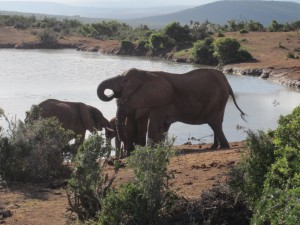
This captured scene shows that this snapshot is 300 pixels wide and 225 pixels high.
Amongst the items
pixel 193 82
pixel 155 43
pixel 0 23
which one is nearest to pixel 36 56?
pixel 155 43

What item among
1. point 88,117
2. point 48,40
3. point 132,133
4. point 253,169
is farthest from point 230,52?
point 253,169

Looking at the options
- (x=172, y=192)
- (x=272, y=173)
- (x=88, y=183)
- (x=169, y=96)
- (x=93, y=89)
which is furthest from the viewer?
(x=93, y=89)

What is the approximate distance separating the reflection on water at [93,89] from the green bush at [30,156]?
6453 mm

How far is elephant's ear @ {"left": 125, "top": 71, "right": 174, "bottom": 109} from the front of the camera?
11.5 metres

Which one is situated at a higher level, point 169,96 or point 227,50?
point 169,96

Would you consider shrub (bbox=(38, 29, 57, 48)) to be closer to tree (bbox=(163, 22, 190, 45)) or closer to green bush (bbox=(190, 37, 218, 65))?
tree (bbox=(163, 22, 190, 45))

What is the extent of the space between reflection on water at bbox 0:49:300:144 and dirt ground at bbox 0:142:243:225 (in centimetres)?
618

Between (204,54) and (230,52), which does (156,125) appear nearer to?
(230,52)

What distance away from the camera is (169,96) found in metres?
11.7

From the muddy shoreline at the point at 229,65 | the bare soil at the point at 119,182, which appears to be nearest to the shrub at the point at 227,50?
the muddy shoreline at the point at 229,65

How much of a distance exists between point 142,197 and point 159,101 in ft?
19.7

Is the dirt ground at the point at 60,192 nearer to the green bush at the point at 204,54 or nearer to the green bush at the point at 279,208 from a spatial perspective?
the green bush at the point at 279,208

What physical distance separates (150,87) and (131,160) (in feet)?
18.4

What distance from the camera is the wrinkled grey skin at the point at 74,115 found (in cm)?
1310
